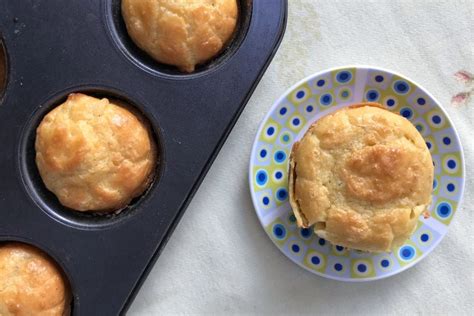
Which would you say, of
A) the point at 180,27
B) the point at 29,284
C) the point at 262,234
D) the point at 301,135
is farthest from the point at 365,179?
the point at 29,284

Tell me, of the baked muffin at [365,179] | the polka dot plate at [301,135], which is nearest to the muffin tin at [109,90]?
the polka dot plate at [301,135]

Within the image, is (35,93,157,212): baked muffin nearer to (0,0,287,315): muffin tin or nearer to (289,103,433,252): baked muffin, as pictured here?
(0,0,287,315): muffin tin

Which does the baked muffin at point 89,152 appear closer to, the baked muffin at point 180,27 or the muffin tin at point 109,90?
the muffin tin at point 109,90

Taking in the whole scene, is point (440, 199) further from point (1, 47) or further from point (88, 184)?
point (1, 47)

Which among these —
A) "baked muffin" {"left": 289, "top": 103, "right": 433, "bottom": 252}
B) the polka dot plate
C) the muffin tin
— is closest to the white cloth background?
the polka dot plate

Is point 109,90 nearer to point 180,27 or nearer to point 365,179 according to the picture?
point 180,27

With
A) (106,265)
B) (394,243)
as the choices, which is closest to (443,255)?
(394,243)

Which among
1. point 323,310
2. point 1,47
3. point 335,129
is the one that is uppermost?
point 335,129
